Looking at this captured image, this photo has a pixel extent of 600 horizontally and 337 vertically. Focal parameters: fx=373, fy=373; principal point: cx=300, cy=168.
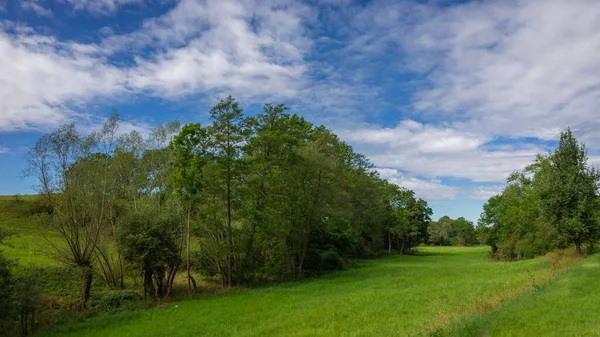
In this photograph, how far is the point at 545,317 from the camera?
38.2 ft

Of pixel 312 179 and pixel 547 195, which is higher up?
pixel 312 179

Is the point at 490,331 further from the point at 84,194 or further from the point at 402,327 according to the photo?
the point at 84,194

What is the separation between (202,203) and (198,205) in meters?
0.37

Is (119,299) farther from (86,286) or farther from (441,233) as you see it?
(441,233)

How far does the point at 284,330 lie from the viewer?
1455 centimetres

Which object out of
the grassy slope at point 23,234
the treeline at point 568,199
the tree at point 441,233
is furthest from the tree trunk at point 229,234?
the tree at point 441,233

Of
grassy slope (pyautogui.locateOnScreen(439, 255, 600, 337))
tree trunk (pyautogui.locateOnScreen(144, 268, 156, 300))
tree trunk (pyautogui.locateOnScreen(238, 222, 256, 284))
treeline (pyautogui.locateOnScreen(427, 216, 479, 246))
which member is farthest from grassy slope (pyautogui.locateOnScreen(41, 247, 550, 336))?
treeline (pyautogui.locateOnScreen(427, 216, 479, 246))

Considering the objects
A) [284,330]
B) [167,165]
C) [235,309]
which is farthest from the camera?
[167,165]

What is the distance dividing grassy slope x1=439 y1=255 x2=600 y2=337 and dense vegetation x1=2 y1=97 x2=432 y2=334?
1792 cm

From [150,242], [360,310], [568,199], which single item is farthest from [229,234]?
[568,199]

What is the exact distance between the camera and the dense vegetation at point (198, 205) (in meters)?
23.4

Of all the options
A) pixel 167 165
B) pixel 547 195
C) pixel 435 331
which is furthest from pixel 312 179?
pixel 435 331

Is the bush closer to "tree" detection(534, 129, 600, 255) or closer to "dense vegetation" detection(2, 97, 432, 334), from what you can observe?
"dense vegetation" detection(2, 97, 432, 334)

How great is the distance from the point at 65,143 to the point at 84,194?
3576 millimetres
